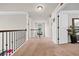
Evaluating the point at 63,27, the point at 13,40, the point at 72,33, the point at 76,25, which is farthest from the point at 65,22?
the point at 13,40

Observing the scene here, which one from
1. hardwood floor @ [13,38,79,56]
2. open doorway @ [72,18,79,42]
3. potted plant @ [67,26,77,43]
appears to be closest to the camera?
hardwood floor @ [13,38,79,56]

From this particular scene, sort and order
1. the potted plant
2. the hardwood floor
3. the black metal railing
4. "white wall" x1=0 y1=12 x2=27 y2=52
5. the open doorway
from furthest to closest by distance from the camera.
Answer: "white wall" x1=0 y1=12 x2=27 y2=52
the open doorway
the potted plant
the hardwood floor
the black metal railing

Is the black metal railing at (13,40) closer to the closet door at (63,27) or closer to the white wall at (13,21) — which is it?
the white wall at (13,21)

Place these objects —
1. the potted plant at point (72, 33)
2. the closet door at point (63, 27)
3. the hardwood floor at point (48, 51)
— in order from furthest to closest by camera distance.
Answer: the potted plant at point (72, 33) → the closet door at point (63, 27) → the hardwood floor at point (48, 51)

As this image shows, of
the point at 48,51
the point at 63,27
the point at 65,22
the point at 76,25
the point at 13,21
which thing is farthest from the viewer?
the point at 13,21

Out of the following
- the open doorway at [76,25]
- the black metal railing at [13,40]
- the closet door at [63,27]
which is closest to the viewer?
the black metal railing at [13,40]

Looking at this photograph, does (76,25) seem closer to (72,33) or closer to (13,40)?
(72,33)

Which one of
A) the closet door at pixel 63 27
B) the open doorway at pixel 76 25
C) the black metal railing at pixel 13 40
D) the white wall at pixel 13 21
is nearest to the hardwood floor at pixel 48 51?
the black metal railing at pixel 13 40

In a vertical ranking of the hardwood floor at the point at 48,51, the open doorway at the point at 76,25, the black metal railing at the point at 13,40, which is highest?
the open doorway at the point at 76,25

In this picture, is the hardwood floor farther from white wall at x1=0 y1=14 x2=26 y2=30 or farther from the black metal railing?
white wall at x1=0 y1=14 x2=26 y2=30

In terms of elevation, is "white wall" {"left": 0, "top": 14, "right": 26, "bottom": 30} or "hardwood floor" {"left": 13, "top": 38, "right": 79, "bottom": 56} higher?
"white wall" {"left": 0, "top": 14, "right": 26, "bottom": 30}

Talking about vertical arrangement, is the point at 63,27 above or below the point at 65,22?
below

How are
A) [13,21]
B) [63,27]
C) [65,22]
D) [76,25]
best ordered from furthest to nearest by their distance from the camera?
[13,21] < [76,25] < [65,22] < [63,27]

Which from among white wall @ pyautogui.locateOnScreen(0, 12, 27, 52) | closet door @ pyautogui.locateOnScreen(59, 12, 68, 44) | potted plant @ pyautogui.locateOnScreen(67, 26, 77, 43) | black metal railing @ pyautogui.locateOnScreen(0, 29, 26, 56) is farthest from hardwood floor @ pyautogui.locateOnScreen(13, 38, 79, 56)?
white wall @ pyautogui.locateOnScreen(0, 12, 27, 52)
